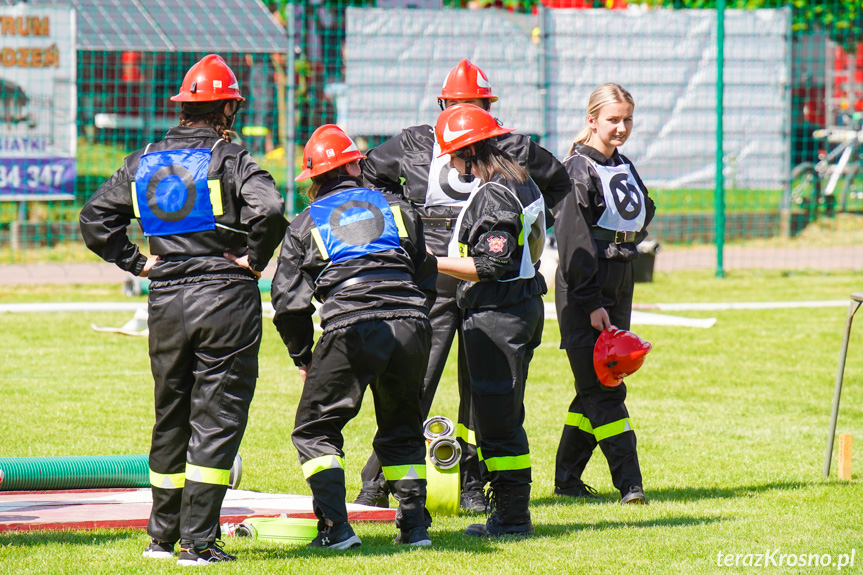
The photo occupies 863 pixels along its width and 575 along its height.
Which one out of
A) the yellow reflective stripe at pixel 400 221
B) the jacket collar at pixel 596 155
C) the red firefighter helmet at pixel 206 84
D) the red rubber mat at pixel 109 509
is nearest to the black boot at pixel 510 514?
the red rubber mat at pixel 109 509

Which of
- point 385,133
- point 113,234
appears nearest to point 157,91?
point 385,133

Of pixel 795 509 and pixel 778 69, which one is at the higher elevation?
pixel 778 69

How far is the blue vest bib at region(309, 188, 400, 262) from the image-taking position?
4.86 meters

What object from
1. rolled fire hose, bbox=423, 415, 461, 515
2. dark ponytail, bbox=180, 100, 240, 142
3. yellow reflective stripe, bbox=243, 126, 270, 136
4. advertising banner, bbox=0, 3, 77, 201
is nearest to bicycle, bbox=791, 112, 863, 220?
yellow reflective stripe, bbox=243, 126, 270, 136

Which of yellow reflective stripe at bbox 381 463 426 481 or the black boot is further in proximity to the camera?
the black boot

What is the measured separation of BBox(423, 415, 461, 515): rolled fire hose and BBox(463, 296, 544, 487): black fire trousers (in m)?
0.39

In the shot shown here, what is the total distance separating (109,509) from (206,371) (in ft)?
4.75

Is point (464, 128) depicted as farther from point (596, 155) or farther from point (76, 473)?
point (76, 473)

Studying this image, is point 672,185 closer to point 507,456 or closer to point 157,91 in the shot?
point 157,91

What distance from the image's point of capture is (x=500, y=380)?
16.9 ft

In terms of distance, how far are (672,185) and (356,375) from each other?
560 inches

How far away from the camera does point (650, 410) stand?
341 inches

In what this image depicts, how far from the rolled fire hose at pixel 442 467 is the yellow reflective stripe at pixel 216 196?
5.30 ft

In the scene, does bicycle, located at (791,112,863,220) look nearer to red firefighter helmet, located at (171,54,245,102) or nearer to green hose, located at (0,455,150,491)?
green hose, located at (0,455,150,491)
